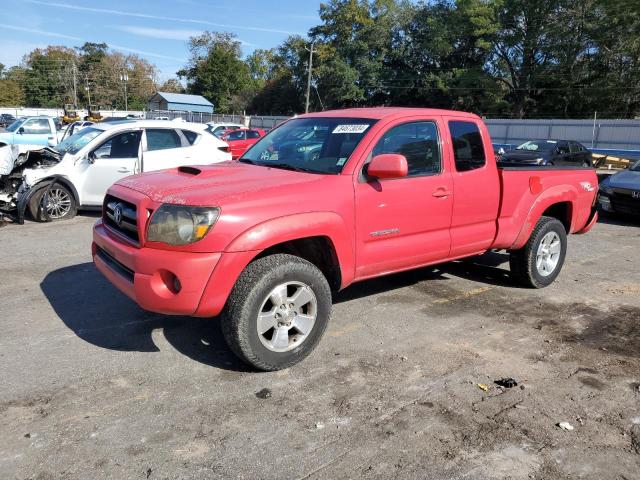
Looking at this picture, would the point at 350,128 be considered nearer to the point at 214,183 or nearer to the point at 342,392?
the point at 214,183

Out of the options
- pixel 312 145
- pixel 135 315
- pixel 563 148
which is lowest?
pixel 135 315

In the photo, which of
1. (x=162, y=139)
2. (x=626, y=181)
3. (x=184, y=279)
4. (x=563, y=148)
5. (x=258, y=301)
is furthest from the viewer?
(x=563, y=148)

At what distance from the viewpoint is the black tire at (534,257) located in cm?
570

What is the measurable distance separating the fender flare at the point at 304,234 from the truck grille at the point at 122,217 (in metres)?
0.83

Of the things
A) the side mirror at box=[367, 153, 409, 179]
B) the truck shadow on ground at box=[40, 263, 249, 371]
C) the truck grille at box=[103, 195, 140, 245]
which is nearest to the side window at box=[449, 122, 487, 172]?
the side mirror at box=[367, 153, 409, 179]

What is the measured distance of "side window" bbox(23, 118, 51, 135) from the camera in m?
19.3

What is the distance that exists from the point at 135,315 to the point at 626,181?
32.5 feet

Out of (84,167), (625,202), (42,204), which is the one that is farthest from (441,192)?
(625,202)

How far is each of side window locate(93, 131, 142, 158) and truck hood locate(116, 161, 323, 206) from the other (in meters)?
5.51

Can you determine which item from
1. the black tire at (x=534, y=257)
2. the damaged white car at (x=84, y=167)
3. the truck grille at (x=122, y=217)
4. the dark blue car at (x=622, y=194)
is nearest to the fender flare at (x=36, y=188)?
the damaged white car at (x=84, y=167)

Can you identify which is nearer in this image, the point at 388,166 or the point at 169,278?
the point at 169,278

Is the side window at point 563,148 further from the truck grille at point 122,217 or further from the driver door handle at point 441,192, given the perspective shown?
the truck grille at point 122,217

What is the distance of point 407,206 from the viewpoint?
4.38m

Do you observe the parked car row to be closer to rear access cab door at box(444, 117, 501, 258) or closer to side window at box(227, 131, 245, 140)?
side window at box(227, 131, 245, 140)
